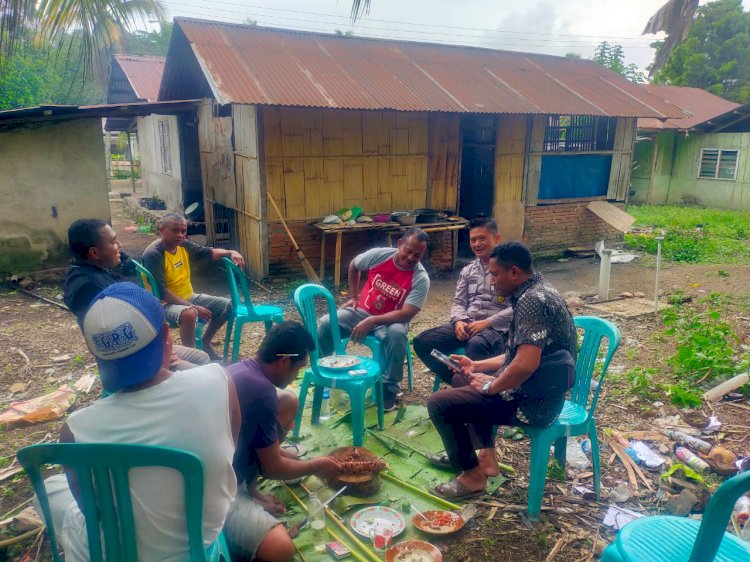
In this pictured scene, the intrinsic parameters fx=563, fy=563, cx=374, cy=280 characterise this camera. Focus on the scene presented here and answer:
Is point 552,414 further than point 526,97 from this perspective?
No

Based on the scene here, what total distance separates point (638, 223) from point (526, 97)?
650 centimetres

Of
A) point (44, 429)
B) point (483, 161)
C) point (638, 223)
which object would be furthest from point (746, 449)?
point (638, 223)

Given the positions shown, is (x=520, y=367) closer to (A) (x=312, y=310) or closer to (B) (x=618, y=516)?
(B) (x=618, y=516)

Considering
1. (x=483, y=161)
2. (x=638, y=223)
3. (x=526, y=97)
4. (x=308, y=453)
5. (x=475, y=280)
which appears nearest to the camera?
(x=308, y=453)

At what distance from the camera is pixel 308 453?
3947 millimetres

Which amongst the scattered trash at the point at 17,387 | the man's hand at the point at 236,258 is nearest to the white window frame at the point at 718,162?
the man's hand at the point at 236,258

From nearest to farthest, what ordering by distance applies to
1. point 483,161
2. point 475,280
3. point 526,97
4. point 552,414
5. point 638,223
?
point 552,414, point 475,280, point 526,97, point 483,161, point 638,223

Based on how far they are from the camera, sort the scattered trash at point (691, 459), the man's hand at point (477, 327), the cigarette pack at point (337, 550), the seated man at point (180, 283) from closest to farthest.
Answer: the cigarette pack at point (337, 550)
the scattered trash at point (691, 459)
the man's hand at point (477, 327)
the seated man at point (180, 283)

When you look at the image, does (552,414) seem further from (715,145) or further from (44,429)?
(715,145)

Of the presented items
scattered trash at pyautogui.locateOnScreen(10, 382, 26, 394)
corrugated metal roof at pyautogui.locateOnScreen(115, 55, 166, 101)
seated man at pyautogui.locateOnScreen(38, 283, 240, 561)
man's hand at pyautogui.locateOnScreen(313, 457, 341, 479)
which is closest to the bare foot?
man's hand at pyautogui.locateOnScreen(313, 457, 341, 479)

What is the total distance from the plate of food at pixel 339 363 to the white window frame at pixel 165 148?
10.5m

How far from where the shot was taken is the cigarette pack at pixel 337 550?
2885 mm

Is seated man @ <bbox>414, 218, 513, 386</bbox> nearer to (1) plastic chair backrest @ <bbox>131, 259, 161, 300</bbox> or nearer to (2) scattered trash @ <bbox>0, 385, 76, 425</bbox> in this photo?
(1) plastic chair backrest @ <bbox>131, 259, 161, 300</bbox>

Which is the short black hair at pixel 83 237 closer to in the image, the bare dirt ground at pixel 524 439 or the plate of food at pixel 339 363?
the bare dirt ground at pixel 524 439
